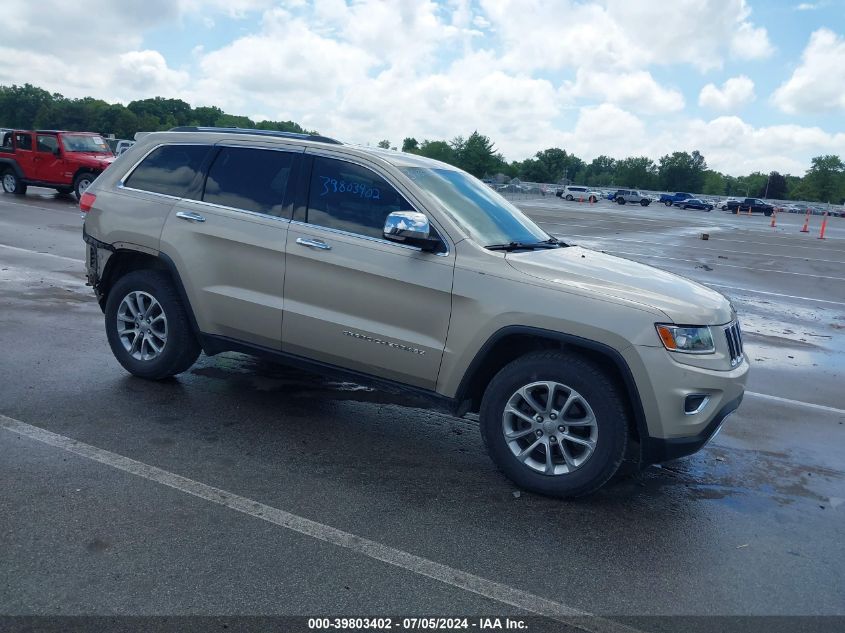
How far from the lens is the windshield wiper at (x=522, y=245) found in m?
4.80

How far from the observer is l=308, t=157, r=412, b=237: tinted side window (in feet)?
16.2

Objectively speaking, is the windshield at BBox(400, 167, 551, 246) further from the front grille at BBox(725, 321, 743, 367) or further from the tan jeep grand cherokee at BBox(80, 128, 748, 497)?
the front grille at BBox(725, 321, 743, 367)

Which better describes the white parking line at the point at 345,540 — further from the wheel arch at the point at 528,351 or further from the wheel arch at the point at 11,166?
the wheel arch at the point at 11,166

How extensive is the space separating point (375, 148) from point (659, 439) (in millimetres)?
2797

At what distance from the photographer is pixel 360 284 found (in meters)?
4.84

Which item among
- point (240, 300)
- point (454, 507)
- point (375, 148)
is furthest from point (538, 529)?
point (375, 148)

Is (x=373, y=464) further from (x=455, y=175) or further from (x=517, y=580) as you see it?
(x=455, y=175)

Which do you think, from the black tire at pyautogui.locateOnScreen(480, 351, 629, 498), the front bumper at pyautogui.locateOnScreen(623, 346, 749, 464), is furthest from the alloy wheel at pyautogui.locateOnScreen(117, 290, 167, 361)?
the front bumper at pyautogui.locateOnScreen(623, 346, 749, 464)

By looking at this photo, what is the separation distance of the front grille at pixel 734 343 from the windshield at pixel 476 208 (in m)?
1.41

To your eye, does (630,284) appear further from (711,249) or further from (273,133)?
(711,249)

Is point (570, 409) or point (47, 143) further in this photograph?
point (47, 143)

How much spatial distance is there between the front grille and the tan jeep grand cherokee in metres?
0.02

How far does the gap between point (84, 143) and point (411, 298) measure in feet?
67.8

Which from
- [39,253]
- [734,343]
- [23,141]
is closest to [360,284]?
[734,343]
